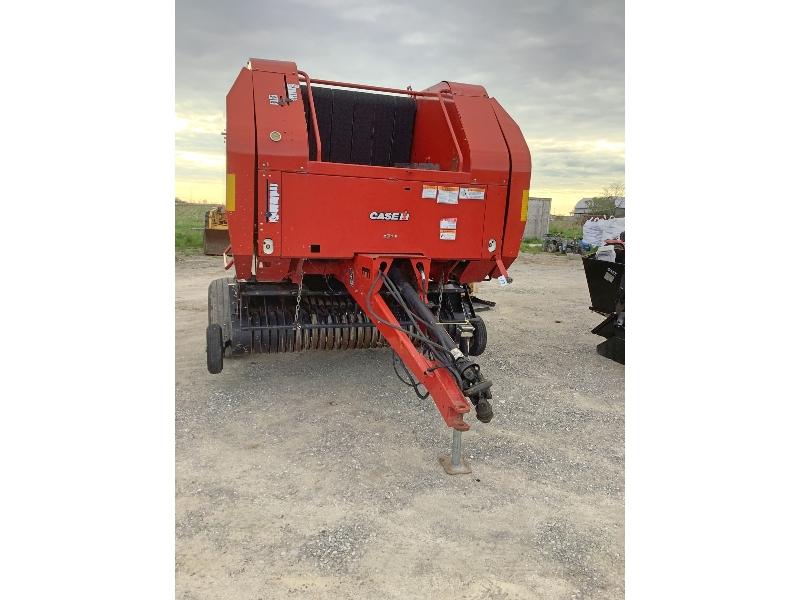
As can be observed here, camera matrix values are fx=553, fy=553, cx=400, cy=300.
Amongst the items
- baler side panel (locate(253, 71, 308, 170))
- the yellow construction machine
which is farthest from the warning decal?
the yellow construction machine

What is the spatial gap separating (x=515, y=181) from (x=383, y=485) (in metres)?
2.42

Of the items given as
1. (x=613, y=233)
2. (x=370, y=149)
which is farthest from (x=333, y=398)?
(x=613, y=233)

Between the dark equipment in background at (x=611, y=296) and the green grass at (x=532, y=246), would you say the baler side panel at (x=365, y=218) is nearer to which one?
the dark equipment in background at (x=611, y=296)

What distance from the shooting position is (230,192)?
359cm

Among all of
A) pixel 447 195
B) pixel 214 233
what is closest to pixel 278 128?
pixel 447 195

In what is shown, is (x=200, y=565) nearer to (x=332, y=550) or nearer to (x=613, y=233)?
(x=332, y=550)

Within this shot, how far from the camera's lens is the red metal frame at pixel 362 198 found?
3.60 meters

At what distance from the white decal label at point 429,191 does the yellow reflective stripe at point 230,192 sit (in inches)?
50.8

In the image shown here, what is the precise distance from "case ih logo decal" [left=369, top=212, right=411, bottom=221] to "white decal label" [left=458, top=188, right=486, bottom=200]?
0.43 meters

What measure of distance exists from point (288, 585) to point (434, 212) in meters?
2.62

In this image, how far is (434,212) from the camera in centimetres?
400

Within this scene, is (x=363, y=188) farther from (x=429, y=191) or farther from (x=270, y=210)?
→ (x=270, y=210)

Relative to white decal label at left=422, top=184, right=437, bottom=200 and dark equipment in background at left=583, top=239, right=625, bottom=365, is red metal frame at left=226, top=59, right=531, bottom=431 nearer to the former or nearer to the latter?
white decal label at left=422, top=184, right=437, bottom=200

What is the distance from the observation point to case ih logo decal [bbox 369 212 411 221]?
3.86m
